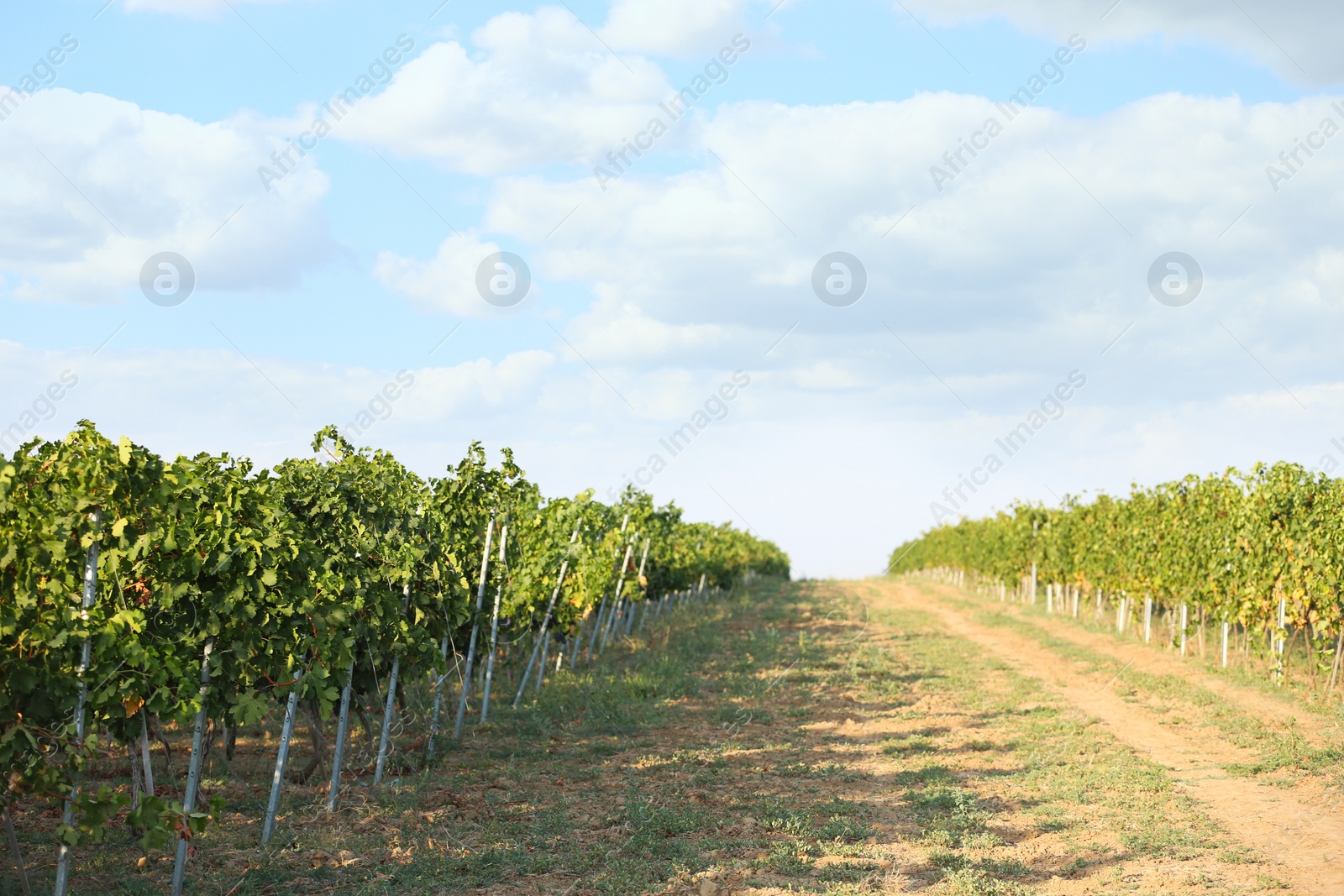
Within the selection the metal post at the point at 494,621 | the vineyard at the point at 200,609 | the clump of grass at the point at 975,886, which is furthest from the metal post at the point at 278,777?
the clump of grass at the point at 975,886

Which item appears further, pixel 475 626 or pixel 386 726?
pixel 475 626

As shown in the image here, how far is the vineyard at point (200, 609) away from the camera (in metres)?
5.59

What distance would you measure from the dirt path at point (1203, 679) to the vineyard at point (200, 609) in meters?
10.5

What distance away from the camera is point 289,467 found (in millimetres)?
8586

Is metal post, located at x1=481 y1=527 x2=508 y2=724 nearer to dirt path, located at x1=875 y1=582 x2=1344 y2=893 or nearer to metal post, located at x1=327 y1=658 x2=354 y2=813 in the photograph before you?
metal post, located at x1=327 y1=658 x2=354 y2=813

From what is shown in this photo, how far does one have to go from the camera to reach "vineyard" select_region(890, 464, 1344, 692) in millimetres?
15836

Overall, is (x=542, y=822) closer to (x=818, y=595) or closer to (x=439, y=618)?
(x=439, y=618)

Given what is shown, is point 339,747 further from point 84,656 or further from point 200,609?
point 84,656

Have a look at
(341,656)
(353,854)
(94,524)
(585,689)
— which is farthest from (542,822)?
(585,689)

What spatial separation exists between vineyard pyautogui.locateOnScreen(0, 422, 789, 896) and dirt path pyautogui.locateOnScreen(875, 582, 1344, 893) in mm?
7434

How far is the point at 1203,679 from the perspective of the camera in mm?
17047

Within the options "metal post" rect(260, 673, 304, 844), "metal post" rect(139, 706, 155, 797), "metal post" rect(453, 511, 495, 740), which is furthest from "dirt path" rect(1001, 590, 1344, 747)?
"metal post" rect(139, 706, 155, 797)

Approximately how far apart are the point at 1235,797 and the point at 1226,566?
31.1 feet

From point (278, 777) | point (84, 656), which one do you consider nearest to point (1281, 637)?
point (278, 777)
